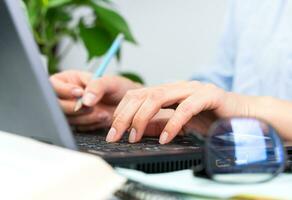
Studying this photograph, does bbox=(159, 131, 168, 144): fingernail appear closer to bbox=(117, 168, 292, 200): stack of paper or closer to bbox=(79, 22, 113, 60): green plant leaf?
bbox=(117, 168, 292, 200): stack of paper

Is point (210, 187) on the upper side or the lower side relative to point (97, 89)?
lower

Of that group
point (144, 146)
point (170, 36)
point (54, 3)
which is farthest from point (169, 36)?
point (144, 146)

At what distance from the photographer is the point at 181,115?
0.46 metres

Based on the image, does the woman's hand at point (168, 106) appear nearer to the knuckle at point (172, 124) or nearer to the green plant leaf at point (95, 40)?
the knuckle at point (172, 124)

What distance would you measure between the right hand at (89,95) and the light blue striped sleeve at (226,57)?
33 centimetres

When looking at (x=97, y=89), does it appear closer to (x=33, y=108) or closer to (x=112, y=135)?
(x=112, y=135)

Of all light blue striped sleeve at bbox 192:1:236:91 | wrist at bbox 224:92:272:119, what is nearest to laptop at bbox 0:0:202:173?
wrist at bbox 224:92:272:119

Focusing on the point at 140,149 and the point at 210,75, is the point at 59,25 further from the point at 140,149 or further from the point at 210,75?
the point at 140,149

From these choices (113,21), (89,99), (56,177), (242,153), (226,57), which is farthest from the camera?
(113,21)

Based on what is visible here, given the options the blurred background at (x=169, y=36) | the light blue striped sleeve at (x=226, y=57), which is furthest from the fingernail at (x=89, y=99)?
the blurred background at (x=169, y=36)

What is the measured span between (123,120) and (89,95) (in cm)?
18

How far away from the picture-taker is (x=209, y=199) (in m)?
0.32

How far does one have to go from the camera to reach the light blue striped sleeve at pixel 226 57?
1018 mm

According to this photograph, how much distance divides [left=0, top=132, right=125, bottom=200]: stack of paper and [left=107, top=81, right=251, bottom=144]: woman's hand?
0.17m
